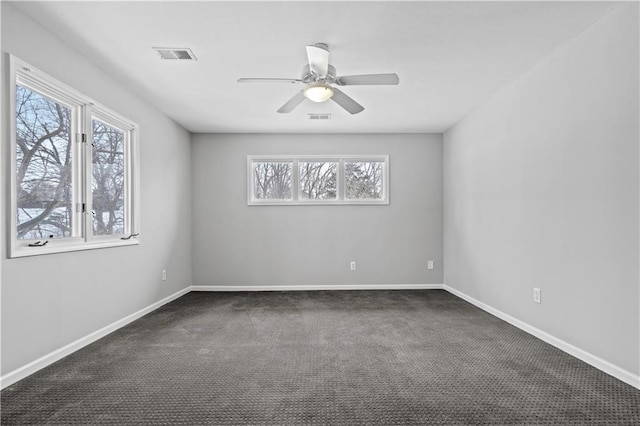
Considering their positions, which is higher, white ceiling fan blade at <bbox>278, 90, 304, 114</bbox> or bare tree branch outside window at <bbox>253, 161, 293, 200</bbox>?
white ceiling fan blade at <bbox>278, 90, 304, 114</bbox>

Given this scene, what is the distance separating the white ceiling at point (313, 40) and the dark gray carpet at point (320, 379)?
2.35 m

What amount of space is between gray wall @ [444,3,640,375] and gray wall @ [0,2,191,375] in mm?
3818

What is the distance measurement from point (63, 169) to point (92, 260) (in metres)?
0.78

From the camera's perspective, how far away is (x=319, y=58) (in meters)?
2.31

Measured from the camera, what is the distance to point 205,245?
5.01 meters

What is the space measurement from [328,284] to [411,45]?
3.48 metres

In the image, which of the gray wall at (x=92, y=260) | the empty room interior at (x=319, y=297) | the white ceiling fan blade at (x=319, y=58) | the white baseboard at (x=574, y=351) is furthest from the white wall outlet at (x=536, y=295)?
the gray wall at (x=92, y=260)

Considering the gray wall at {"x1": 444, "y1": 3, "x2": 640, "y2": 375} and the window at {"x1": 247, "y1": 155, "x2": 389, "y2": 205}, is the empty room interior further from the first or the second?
the window at {"x1": 247, "y1": 155, "x2": 389, "y2": 205}

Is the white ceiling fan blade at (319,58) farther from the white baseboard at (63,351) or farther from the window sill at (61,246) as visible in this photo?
the white baseboard at (63,351)

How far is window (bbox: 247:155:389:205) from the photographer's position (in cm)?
511

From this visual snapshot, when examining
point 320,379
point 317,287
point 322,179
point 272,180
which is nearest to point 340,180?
point 322,179

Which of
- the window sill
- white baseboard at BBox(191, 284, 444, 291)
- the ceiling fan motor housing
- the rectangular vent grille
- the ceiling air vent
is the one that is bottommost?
white baseboard at BBox(191, 284, 444, 291)

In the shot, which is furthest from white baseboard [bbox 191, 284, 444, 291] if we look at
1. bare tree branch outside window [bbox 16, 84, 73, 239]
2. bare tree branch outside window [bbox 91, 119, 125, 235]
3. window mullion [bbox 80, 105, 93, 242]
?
bare tree branch outside window [bbox 16, 84, 73, 239]

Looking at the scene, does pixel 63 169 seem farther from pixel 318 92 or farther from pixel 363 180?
pixel 363 180
